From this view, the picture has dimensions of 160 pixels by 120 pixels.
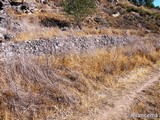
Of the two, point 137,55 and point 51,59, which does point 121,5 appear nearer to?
point 137,55

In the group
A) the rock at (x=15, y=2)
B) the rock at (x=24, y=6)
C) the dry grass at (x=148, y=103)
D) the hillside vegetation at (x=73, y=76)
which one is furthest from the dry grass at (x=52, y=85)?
the rock at (x=15, y=2)

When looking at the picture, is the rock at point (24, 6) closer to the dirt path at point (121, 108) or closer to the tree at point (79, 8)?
the tree at point (79, 8)

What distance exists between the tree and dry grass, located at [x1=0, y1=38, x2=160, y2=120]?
692 inches

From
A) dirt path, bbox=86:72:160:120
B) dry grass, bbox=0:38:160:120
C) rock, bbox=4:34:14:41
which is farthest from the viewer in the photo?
rock, bbox=4:34:14:41

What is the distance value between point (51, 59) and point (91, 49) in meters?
3.32

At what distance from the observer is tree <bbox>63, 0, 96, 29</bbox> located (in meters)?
29.2

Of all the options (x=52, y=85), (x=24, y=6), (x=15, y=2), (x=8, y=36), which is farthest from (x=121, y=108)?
(x=15, y=2)

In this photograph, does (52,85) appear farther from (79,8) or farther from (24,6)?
(24,6)

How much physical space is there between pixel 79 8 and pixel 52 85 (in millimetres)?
21272

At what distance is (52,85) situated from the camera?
899cm

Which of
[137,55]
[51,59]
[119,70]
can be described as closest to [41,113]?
[51,59]

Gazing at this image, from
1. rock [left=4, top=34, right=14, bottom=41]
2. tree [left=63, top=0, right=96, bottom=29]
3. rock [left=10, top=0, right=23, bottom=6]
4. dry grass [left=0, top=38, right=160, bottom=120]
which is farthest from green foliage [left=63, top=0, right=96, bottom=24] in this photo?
dry grass [left=0, top=38, right=160, bottom=120]

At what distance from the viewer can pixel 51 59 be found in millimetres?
11719

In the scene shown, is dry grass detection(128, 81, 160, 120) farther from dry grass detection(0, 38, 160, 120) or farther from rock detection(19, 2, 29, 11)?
rock detection(19, 2, 29, 11)
